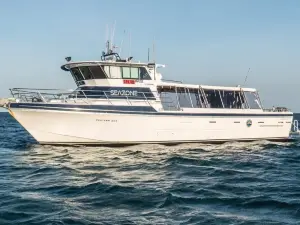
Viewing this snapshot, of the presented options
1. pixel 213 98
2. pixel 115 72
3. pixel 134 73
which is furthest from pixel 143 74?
pixel 213 98

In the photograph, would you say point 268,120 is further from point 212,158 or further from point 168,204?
point 168,204

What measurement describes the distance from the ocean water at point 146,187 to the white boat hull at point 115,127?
1.41 metres

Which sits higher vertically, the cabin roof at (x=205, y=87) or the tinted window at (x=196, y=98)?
the cabin roof at (x=205, y=87)

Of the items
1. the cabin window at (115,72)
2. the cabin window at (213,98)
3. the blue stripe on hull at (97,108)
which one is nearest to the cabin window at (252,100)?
the cabin window at (213,98)

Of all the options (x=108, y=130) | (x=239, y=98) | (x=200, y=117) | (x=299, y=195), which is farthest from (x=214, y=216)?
(x=239, y=98)

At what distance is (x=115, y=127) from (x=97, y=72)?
3268 millimetres

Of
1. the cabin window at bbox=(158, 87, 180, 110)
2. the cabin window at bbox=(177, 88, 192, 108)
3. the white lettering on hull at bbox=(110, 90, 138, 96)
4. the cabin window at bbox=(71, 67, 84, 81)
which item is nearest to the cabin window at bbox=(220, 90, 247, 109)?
the cabin window at bbox=(177, 88, 192, 108)

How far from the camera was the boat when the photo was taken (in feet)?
58.1

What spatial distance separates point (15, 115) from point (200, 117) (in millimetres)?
10071

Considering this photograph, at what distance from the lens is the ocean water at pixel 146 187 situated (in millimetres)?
6816

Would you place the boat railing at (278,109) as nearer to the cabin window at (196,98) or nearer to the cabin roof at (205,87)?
the cabin roof at (205,87)

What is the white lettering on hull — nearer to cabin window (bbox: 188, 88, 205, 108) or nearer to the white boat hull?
the white boat hull

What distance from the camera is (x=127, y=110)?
1806 centimetres

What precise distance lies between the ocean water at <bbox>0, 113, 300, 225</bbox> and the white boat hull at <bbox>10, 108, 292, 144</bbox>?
141 centimetres
